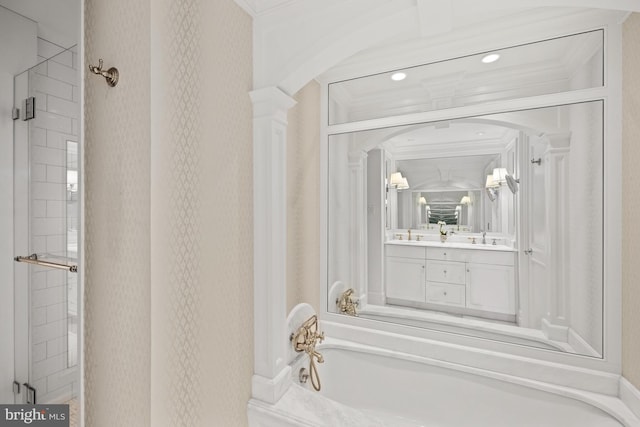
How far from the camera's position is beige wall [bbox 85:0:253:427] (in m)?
0.98

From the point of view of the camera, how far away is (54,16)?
3.83 feet

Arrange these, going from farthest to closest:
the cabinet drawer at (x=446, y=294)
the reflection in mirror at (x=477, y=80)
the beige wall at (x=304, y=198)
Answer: the cabinet drawer at (x=446, y=294) → the beige wall at (x=304, y=198) → the reflection in mirror at (x=477, y=80)

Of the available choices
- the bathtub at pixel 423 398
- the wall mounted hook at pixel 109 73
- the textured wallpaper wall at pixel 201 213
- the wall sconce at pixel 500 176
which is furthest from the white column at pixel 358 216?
the wall mounted hook at pixel 109 73

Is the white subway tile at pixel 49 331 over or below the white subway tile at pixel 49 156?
below

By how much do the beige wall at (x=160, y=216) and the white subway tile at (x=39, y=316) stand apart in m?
0.23

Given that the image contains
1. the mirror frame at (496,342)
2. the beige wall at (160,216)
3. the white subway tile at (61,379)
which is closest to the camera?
the beige wall at (160,216)

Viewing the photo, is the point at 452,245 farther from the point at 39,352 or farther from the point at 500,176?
the point at 39,352

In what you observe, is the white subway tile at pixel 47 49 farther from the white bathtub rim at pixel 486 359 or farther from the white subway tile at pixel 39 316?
the white bathtub rim at pixel 486 359

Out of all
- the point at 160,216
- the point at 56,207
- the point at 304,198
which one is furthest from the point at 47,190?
the point at 304,198

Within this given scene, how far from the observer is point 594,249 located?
154cm

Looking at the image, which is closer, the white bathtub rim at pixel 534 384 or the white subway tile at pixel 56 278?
the white subway tile at pixel 56 278

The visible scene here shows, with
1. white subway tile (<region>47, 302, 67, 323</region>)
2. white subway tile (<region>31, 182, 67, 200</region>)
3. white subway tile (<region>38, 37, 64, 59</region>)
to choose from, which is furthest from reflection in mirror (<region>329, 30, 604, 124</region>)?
white subway tile (<region>47, 302, 67, 323</region>)

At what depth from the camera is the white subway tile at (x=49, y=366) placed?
1176 millimetres

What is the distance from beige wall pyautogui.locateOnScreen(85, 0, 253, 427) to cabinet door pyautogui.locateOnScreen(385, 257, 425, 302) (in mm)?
1284
